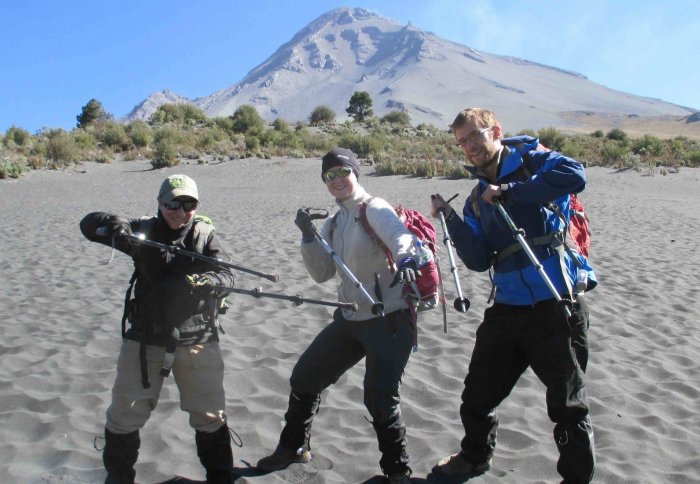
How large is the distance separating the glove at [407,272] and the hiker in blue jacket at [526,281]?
0.35 metres

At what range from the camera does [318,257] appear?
139 inches

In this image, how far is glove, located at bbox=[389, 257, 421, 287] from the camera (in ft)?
9.55

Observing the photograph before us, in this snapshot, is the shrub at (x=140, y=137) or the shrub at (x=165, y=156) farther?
the shrub at (x=140, y=137)

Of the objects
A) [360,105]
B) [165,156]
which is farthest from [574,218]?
[360,105]

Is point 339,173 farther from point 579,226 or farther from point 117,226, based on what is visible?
point 579,226

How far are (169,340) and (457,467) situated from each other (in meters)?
1.63

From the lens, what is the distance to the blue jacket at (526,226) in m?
2.87

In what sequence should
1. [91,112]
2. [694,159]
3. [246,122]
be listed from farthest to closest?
[91,112]
[246,122]
[694,159]

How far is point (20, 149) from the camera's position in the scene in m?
27.3

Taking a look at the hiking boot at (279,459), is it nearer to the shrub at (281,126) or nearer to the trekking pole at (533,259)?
the trekking pole at (533,259)

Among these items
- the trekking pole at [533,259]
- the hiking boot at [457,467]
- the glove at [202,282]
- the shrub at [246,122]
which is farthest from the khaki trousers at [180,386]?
the shrub at [246,122]

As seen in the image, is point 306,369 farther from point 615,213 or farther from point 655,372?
point 615,213

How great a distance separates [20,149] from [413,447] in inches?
1099

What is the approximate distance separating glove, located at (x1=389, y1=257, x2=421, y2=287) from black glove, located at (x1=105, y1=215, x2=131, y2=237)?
4.13 ft
